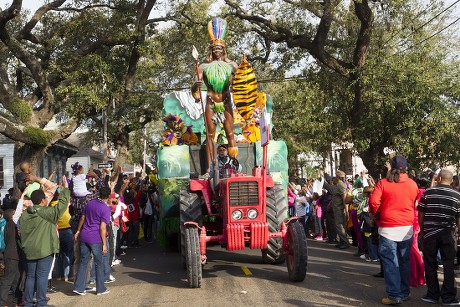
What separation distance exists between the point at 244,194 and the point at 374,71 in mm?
10833

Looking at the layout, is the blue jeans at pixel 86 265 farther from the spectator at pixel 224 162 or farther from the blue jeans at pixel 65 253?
the spectator at pixel 224 162

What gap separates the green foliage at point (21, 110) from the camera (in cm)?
2150

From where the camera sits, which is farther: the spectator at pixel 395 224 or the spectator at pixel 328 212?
the spectator at pixel 328 212

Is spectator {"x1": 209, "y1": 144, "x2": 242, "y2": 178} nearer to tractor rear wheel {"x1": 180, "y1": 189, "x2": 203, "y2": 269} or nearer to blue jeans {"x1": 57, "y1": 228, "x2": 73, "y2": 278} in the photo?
tractor rear wheel {"x1": 180, "y1": 189, "x2": 203, "y2": 269}

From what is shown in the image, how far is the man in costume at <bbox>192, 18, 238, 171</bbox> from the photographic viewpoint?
35.9 ft

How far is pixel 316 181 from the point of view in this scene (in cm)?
2092

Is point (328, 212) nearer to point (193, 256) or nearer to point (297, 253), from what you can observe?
point (297, 253)

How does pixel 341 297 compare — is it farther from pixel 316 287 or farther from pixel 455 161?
pixel 455 161

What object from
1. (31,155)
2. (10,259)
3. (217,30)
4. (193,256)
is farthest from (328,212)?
(31,155)

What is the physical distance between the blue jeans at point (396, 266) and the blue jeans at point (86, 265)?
14.1ft

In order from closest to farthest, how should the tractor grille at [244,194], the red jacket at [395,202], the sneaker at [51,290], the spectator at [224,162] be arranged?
the red jacket at [395,202]
the tractor grille at [244,194]
the sneaker at [51,290]
the spectator at [224,162]

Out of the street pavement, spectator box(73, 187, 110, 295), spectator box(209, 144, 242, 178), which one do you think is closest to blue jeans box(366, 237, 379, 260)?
the street pavement

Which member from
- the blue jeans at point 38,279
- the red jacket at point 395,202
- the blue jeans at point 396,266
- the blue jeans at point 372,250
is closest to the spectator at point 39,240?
the blue jeans at point 38,279

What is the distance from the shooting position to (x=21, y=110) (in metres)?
21.5
